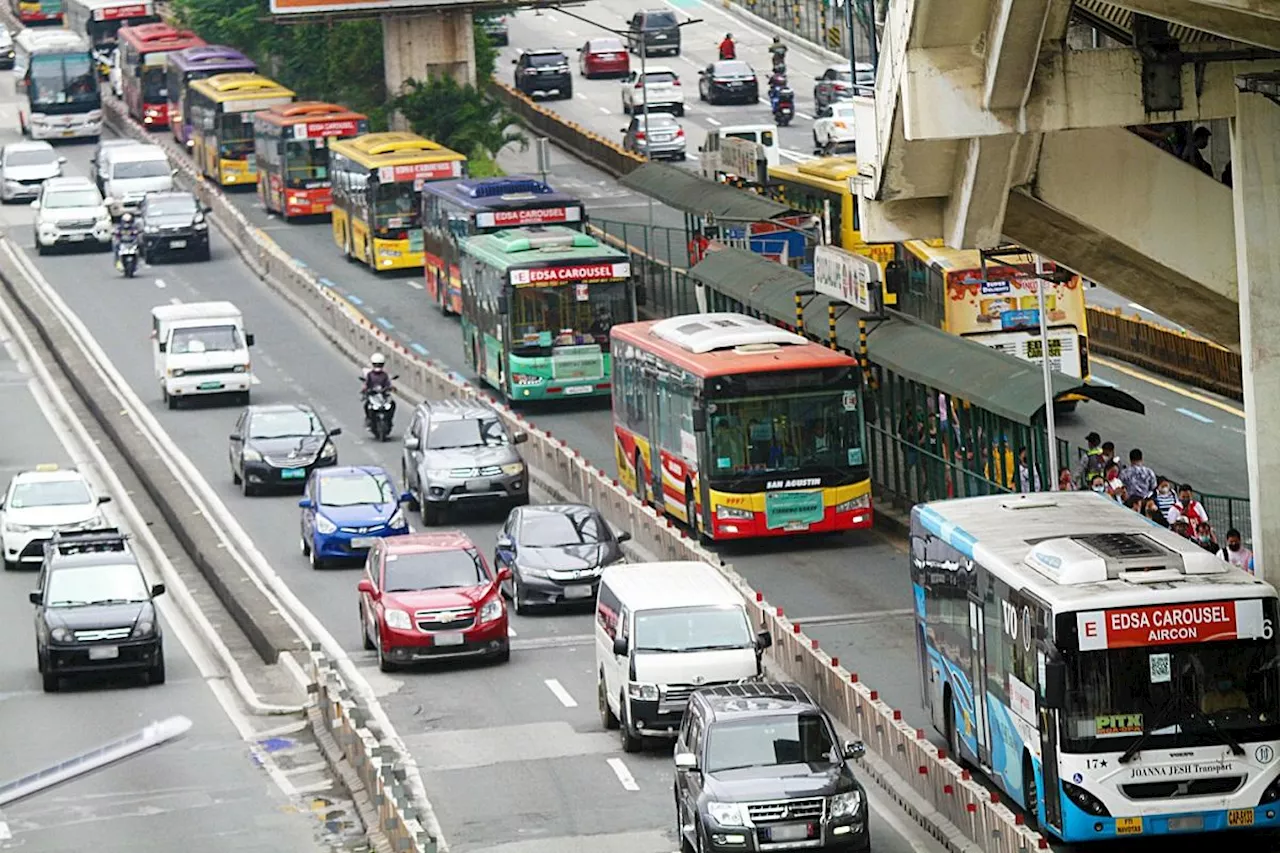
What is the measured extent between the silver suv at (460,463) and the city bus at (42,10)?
83307 mm

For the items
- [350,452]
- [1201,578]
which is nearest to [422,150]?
[350,452]

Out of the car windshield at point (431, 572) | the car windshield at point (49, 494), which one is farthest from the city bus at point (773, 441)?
the car windshield at point (49, 494)

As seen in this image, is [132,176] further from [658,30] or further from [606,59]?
[658,30]

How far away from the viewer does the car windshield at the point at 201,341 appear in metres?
52.5

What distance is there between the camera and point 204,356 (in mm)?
52438

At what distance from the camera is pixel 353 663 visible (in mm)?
33188

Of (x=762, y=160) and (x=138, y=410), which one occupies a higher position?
(x=762, y=160)

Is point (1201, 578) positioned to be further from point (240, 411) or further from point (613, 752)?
point (240, 411)

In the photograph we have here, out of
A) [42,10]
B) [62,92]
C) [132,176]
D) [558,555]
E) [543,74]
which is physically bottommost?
[558,555]

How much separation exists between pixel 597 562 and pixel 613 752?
7.31 metres

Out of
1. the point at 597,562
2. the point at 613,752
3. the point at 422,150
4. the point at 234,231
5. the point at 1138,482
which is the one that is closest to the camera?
the point at 613,752

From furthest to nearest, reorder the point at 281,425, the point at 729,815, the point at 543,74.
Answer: the point at 543,74, the point at 281,425, the point at 729,815

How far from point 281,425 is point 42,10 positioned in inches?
3189

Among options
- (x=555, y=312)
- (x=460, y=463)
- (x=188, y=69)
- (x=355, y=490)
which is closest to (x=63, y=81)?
(x=188, y=69)
